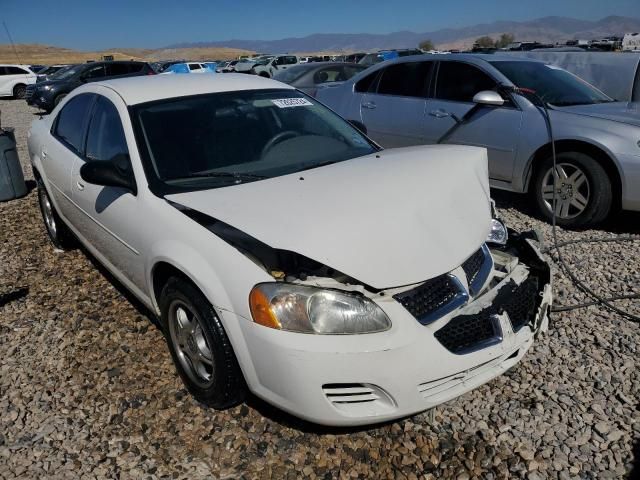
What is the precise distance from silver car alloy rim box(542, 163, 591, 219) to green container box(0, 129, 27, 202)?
6.35 metres

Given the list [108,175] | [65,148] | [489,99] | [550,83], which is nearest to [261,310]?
[108,175]

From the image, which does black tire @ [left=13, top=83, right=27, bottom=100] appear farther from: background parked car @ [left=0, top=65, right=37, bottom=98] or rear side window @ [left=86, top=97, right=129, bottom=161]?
rear side window @ [left=86, top=97, right=129, bottom=161]

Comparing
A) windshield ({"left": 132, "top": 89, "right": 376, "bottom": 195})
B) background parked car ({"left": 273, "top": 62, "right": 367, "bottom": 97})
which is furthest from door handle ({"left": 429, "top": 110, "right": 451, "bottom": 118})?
background parked car ({"left": 273, "top": 62, "right": 367, "bottom": 97})

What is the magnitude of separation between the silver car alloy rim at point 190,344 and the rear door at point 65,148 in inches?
66.3

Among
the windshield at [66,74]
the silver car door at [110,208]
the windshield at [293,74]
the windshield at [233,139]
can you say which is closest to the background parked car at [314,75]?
the windshield at [293,74]

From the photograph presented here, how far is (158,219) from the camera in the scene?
251cm

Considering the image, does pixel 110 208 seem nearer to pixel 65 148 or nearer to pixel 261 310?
pixel 65 148

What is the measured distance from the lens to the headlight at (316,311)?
1.99 m

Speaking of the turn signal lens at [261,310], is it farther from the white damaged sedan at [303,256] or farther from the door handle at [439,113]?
the door handle at [439,113]

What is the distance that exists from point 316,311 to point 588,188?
144 inches

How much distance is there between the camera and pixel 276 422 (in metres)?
2.46

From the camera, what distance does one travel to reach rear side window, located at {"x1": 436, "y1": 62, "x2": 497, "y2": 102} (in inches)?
212

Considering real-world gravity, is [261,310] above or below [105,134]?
below

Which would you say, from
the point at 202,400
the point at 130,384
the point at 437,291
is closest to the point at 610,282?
the point at 437,291
